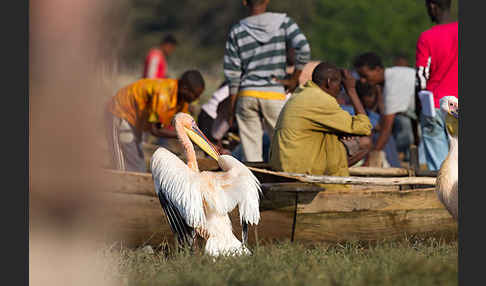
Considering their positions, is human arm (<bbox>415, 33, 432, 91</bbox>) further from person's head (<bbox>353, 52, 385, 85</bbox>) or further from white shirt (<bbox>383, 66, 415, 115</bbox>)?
person's head (<bbox>353, 52, 385, 85</bbox>)

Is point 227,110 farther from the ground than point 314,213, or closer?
farther from the ground

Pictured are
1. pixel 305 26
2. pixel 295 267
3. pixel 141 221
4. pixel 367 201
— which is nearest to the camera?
pixel 295 267

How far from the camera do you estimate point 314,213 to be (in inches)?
267

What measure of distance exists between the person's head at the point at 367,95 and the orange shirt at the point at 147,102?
11.3 feet

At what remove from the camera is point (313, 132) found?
7.24 metres

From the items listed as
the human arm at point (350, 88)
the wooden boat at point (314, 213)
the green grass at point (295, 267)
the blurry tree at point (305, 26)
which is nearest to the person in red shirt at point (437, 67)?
the human arm at point (350, 88)

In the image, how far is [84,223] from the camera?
8.98 feet

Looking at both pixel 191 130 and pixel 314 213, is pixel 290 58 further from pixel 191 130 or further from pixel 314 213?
pixel 191 130

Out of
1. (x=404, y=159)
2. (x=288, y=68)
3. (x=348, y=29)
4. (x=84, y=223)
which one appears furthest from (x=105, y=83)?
(x=348, y=29)

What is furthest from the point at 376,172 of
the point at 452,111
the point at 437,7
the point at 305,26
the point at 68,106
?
the point at 305,26

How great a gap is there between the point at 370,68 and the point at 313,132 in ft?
12.2

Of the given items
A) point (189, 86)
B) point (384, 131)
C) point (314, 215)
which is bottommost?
point (314, 215)

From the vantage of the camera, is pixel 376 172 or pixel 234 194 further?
pixel 376 172

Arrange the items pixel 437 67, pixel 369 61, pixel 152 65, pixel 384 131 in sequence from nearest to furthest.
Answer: pixel 437 67, pixel 384 131, pixel 369 61, pixel 152 65
